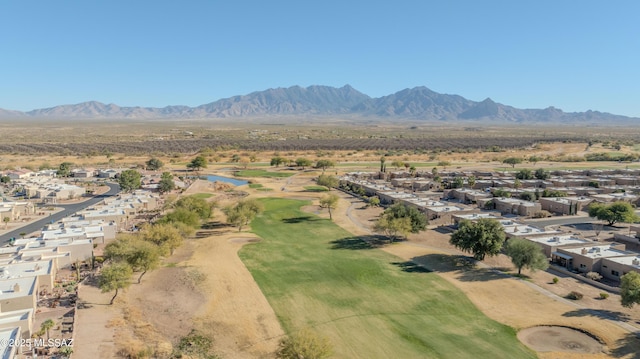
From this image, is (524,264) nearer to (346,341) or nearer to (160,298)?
(346,341)

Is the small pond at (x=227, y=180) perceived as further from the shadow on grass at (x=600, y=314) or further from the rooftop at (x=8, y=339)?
the shadow on grass at (x=600, y=314)

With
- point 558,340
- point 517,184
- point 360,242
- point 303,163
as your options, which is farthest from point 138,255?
point 303,163

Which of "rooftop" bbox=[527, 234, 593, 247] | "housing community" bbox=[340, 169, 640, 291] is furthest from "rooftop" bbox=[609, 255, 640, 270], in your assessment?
"rooftop" bbox=[527, 234, 593, 247]

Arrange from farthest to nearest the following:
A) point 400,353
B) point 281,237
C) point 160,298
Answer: point 281,237 → point 160,298 → point 400,353

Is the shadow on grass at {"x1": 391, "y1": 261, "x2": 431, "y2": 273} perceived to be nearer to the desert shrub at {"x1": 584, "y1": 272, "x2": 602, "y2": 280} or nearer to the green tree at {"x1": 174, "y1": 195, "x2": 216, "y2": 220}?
the desert shrub at {"x1": 584, "y1": 272, "x2": 602, "y2": 280}

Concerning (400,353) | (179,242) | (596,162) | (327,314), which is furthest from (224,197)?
(596,162)

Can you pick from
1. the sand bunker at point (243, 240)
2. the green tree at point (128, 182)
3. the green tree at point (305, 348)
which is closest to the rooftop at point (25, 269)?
the sand bunker at point (243, 240)
